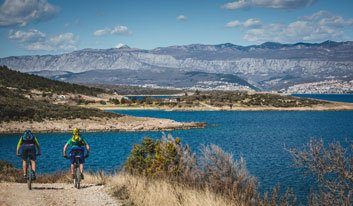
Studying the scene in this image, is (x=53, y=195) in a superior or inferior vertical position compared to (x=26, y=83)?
superior

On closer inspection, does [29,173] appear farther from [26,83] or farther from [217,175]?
[26,83]

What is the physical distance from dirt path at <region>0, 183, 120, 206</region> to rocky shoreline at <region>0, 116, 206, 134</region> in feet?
217

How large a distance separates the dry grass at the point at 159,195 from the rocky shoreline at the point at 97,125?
68.3 metres

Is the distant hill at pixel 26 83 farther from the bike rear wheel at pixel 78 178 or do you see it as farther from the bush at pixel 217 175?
the bike rear wheel at pixel 78 178

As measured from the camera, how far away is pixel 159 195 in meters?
13.5

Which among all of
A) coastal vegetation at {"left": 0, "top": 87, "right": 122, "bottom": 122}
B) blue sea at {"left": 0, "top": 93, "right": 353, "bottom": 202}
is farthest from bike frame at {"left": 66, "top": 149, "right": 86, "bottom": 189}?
coastal vegetation at {"left": 0, "top": 87, "right": 122, "bottom": 122}

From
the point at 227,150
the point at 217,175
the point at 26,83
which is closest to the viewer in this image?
the point at 217,175

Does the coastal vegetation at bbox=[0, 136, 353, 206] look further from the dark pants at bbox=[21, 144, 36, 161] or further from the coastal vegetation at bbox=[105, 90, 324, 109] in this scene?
the coastal vegetation at bbox=[105, 90, 324, 109]

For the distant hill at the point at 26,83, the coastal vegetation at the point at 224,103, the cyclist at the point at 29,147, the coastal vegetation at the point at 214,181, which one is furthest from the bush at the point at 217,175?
the coastal vegetation at the point at 224,103

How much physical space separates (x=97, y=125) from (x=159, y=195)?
257ft

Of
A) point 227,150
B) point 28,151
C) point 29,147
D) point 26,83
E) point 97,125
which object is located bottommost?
point 97,125

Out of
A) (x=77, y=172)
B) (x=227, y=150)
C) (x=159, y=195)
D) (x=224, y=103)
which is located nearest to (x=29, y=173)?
(x=77, y=172)

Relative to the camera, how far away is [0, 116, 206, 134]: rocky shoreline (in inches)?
3213

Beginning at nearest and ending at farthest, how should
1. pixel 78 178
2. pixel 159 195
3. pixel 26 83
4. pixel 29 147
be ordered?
pixel 159 195, pixel 78 178, pixel 29 147, pixel 26 83
